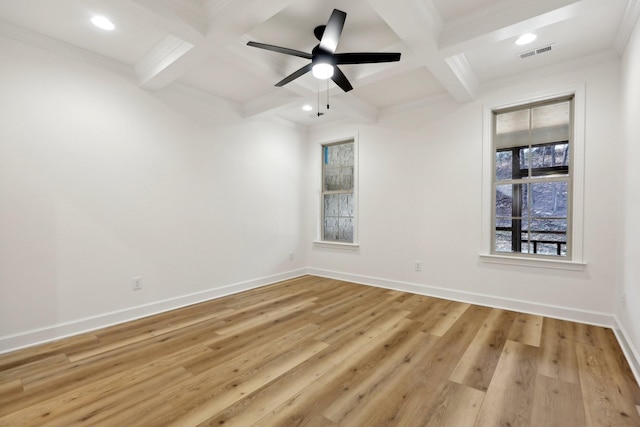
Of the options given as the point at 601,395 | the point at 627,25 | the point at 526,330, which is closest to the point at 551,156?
the point at 627,25

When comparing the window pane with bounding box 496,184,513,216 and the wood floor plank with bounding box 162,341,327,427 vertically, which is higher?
the window pane with bounding box 496,184,513,216

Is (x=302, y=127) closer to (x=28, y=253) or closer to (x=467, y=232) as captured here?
(x=467, y=232)

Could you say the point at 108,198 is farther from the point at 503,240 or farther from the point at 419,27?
the point at 503,240

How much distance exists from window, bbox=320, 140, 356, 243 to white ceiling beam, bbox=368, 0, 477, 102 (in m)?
2.35

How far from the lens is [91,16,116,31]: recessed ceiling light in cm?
240

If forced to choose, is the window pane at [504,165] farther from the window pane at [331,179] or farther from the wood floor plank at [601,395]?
the window pane at [331,179]

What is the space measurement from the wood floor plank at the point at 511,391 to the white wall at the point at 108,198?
11.0 ft

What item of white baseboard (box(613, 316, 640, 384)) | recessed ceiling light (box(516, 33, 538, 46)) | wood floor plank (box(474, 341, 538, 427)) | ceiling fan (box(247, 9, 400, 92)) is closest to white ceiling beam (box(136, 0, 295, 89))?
ceiling fan (box(247, 9, 400, 92))

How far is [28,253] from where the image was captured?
2.60 metres

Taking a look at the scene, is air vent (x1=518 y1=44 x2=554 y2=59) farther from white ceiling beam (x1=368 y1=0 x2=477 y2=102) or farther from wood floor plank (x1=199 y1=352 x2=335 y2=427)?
wood floor plank (x1=199 y1=352 x2=335 y2=427)

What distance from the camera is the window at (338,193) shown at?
523 cm

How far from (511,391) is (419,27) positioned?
269cm

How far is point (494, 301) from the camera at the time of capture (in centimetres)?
360

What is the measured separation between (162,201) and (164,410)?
2419mm
